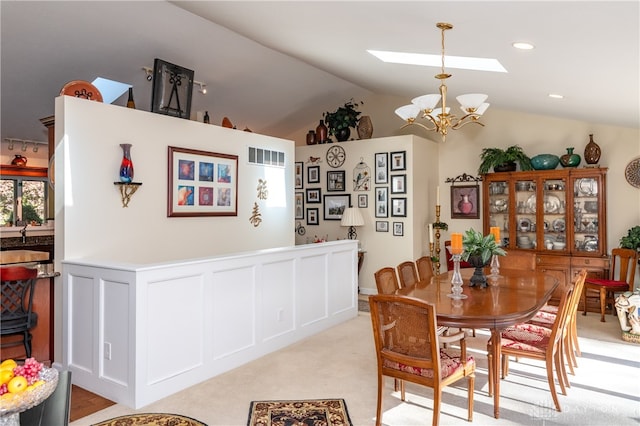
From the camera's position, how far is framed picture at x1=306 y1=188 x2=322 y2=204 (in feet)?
25.6

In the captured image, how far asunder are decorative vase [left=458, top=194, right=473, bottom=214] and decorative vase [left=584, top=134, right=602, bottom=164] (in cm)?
169

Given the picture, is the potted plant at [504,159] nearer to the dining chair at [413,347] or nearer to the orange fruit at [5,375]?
the dining chair at [413,347]

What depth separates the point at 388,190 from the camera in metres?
6.98

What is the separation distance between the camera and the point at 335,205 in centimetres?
758

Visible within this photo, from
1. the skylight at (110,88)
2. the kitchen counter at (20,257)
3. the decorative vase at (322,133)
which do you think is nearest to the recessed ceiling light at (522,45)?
the kitchen counter at (20,257)

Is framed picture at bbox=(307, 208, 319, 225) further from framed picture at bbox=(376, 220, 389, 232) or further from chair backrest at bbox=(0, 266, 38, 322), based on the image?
chair backrest at bbox=(0, 266, 38, 322)

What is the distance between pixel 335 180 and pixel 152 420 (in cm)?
527

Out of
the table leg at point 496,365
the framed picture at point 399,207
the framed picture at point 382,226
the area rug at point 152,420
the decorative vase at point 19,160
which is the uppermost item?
the decorative vase at point 19,160

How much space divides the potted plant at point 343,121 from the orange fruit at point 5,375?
6525 millimetres

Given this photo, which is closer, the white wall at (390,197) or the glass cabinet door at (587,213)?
the glass cabinet door at (587,213)

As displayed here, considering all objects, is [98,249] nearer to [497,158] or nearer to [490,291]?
[490,291]

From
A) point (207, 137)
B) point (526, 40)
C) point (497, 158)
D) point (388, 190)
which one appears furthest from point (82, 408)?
point (497, 158)

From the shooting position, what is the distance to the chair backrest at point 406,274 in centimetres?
379

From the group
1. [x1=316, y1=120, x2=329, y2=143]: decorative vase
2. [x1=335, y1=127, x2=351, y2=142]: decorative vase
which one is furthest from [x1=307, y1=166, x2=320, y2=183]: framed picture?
A: [x1=335, y1=127, x2=351, y2=142]: decorative vase
